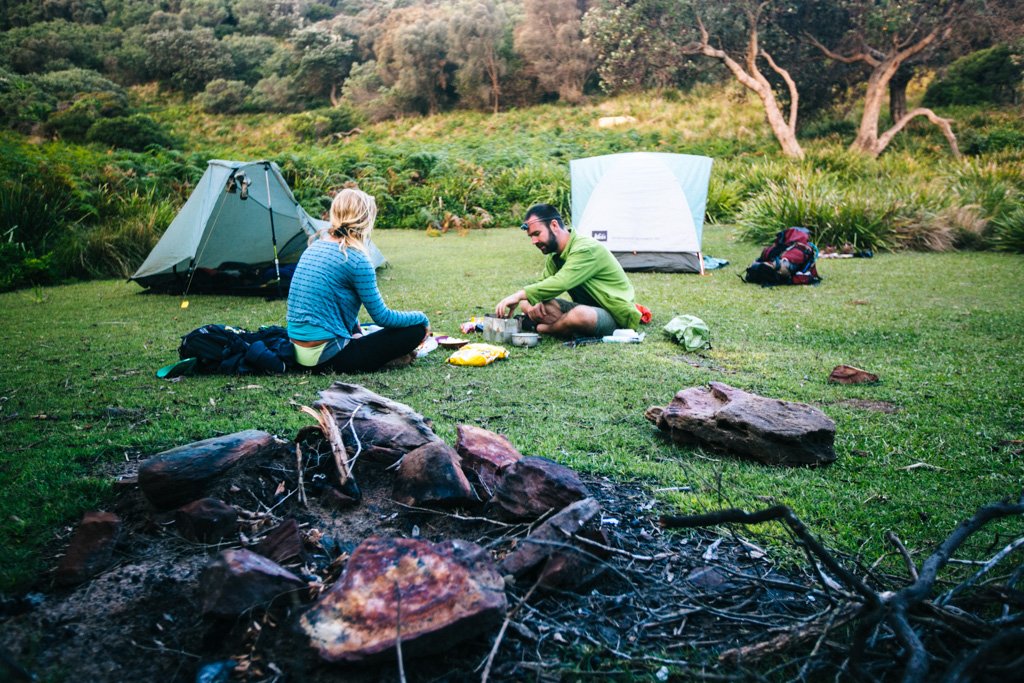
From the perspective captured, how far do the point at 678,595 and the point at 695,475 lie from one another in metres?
1.03

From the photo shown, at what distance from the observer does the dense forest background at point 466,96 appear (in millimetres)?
A: 12523

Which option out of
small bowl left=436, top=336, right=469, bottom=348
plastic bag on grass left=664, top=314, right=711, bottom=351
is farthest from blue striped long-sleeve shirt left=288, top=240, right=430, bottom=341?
plastic bag on grass left=664, top=314, right=711, bottom=351

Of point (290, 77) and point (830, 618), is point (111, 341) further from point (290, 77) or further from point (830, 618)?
point (290, 77)

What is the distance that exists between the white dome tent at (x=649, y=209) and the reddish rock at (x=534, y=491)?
830cm

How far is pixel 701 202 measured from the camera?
10867mm

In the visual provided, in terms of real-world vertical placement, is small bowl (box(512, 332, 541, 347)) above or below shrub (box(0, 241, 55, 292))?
below

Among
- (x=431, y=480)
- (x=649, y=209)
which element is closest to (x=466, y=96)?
(x=649, y=209)

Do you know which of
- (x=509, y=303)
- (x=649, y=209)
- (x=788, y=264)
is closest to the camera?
(x=509, y=303)

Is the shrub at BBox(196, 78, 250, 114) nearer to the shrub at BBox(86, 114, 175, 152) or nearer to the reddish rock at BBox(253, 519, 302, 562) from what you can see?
the shrub at BBox(86, 114, 175, 152)

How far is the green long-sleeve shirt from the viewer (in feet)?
19.5

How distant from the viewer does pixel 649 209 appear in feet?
34.2

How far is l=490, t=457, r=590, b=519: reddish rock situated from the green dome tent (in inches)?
270

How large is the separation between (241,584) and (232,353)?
358cm

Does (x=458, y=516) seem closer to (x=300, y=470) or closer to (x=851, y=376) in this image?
(x=300, y=470)
